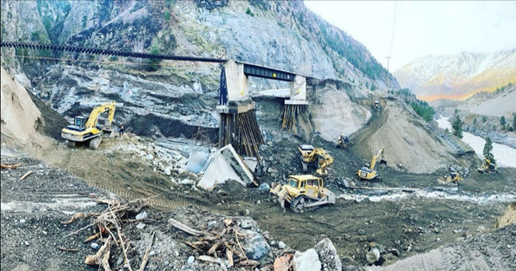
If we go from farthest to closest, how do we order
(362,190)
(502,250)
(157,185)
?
1. (362,190)
2. (157,185)
3. (502,250)

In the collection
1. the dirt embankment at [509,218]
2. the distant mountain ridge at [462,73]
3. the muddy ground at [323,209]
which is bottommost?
the muddy ground at [323,209]

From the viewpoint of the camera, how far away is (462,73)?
7586mm

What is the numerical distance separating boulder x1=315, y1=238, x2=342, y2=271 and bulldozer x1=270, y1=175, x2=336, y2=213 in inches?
229

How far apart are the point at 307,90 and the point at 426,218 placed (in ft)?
53.6

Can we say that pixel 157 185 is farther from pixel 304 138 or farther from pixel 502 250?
pixel 304 138

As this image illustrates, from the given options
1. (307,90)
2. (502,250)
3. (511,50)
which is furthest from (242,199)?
(307,90)

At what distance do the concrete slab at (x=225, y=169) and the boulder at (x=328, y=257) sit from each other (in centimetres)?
756

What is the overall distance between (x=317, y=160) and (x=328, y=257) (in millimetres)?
11356

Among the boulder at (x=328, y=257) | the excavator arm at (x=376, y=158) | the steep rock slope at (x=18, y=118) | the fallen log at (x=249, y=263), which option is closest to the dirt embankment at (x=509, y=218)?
the boulder at (x=328, y=257)

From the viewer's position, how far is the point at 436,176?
2025 centimetres

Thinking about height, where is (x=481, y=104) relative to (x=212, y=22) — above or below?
below

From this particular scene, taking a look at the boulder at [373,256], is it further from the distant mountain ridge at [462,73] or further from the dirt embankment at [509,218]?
the distant mountain ridge at [462,73]

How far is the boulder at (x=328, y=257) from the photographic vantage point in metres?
7.07

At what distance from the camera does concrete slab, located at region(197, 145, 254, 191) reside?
14422 millimetres
